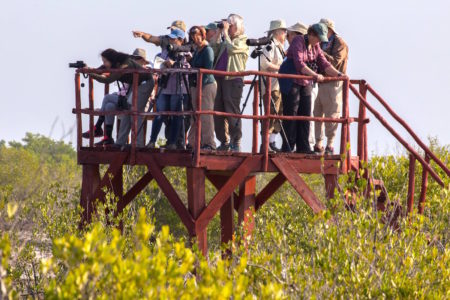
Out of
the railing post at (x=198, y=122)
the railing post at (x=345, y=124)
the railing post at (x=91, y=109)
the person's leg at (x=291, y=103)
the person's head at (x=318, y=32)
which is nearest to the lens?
the railing post at (x=198, y=122)

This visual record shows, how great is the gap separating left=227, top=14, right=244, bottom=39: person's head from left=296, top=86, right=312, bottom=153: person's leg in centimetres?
116

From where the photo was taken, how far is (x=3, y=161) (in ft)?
174

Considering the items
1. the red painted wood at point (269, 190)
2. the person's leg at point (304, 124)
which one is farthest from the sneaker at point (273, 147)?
the red painted wood at point (269, 190)

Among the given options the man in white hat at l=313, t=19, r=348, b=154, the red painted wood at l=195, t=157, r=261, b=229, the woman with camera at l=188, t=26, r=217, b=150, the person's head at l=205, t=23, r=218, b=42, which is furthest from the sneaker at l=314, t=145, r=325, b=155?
the person's head at l=205, t=23, r=218, b=42

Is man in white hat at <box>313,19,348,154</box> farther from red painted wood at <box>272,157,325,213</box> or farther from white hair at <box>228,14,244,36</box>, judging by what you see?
white hair at <box>228,14,244,36</box>

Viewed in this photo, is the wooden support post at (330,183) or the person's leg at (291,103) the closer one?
the person's leg at (291,103)

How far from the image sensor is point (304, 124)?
1519cm

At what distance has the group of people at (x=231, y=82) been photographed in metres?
14.9

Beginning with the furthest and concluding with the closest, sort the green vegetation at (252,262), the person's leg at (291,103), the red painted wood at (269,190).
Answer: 1. the red painted wood at (269,190)
2. the person's leg at (291,103)
3. the green vegetation at (252,262)

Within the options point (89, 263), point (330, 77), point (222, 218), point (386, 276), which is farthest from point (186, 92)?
point (89, 263)

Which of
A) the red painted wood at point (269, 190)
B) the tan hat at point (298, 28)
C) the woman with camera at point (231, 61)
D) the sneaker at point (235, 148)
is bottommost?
the red painted wood at point (269, 190)

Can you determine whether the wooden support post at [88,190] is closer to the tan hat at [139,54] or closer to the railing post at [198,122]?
the tan hat at [139,54]

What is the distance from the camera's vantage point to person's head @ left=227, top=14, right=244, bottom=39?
15.1m

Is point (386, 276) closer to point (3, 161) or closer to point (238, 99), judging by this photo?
point (238, 99)
